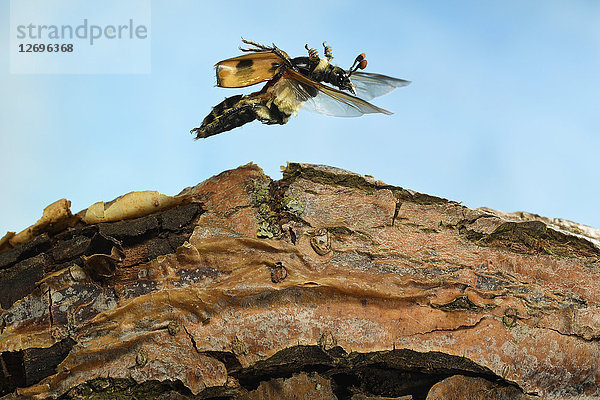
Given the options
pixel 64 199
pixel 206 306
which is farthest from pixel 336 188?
pixel 64 199

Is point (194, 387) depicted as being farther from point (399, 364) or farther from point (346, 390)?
point (399, 364)

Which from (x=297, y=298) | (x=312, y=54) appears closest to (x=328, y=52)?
(x=312, y=54)

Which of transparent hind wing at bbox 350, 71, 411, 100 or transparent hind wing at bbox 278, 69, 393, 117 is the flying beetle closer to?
transparent hind wing at bbox 278, 69, 393, 117

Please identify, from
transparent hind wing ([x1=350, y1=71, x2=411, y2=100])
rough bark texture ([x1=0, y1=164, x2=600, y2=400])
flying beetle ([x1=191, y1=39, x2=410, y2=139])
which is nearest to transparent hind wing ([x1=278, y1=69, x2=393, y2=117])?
flying beetle ([x1=191, y1=39, x2=410, y2=139])

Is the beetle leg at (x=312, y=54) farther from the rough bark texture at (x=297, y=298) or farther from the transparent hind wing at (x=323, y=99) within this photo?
the rough bark texture at (x=297, y=298)

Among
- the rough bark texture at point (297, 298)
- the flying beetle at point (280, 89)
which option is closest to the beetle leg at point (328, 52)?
the flying beetle at point (280, 89)

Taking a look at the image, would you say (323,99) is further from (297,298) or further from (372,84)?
(297,298)
